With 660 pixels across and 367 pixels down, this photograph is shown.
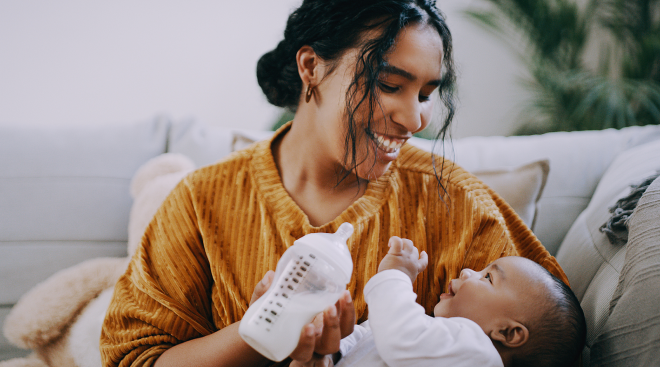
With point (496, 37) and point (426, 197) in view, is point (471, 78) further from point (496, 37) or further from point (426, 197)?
point (426, 197)

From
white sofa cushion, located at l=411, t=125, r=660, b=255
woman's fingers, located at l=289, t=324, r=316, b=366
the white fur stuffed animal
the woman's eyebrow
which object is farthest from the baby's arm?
the white fur stuffed animal

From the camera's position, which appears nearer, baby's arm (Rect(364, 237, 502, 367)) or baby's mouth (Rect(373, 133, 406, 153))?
baby's arm (Rect(364, 237, 502, 367))

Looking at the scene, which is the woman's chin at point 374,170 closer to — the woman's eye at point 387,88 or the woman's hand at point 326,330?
the woman's eye at point 387,88

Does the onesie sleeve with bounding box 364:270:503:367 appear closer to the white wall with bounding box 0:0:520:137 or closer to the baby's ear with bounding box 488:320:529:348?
the baby's ear with bounding box 488:320:529:348

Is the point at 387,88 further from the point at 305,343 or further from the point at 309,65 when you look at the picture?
the point at 305,343

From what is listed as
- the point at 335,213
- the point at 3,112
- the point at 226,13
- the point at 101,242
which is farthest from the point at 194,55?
the point at 335,213

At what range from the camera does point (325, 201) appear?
38.3 inches

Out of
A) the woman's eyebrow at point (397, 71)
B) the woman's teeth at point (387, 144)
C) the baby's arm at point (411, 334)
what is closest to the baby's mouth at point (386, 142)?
the woman's teeth at point (387, 144)

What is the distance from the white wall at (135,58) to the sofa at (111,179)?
1.34ft

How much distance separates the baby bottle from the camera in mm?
546

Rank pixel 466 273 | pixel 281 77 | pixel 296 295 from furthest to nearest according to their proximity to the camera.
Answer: pixel 281 77, pixel 466 273, pixel 296 295

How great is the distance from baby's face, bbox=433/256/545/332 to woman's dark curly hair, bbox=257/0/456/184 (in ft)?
1.05

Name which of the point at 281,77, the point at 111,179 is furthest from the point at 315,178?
the point at 111,179

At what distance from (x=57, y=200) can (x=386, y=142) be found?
1127 millimetres
